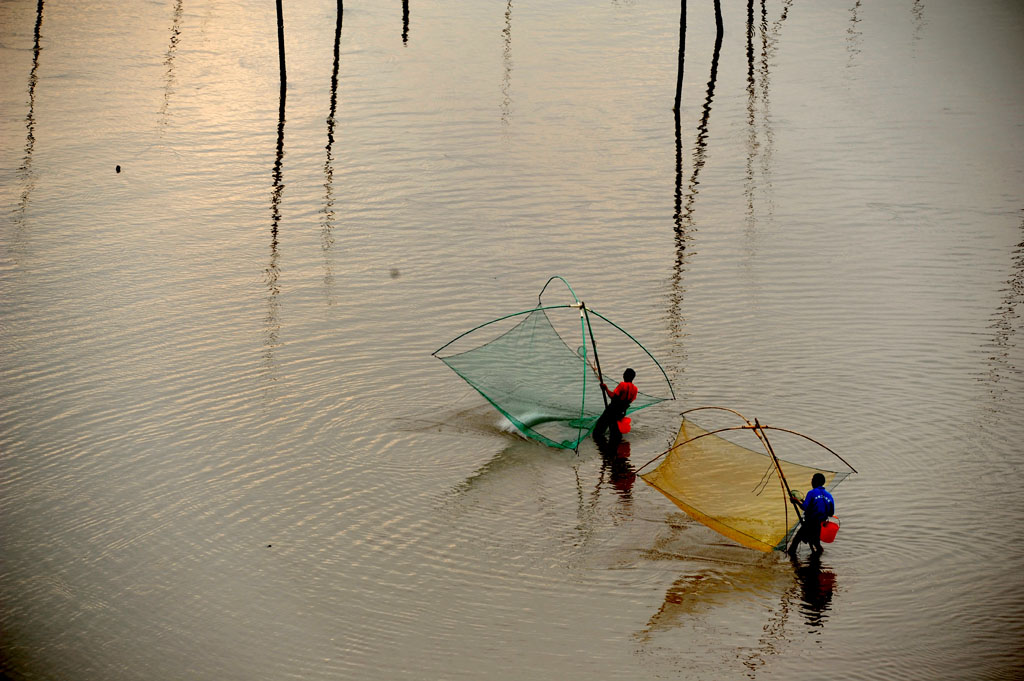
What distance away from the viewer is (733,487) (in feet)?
40.0

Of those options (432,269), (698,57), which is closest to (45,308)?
(432,269)

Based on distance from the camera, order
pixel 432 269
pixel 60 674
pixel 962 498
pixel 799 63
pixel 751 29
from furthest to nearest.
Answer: pixel 751 29 → pixel 799 63 → pixel 432 269 → pixel 962 498 → pixel 60 674

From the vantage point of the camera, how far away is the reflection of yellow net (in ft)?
38.6

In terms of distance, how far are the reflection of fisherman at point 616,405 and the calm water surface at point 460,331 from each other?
1.26ft

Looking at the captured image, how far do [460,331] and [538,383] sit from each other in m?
3.33

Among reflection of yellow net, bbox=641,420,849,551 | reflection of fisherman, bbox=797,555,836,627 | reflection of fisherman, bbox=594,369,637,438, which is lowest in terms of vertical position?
reflection of fisherman, bbox=797,555,836,627

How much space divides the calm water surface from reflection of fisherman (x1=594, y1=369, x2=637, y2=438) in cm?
38

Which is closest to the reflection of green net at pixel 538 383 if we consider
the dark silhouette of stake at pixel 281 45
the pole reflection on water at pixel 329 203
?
the pole reflection on water at pixel 329 203

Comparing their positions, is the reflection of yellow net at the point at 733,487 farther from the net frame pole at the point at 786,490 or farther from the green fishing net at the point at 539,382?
the green fishing net at the point at 539,382

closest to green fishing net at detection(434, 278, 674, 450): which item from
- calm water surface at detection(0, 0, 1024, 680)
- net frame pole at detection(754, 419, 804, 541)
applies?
calm water surface at detection(0, 0, 1024, 680)

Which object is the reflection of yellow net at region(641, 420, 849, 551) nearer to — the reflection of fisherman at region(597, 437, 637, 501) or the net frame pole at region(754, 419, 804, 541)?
the net frame pole at region(754, 419, 804, 541)

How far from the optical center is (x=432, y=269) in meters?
20.3

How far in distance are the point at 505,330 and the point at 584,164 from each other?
377 inches

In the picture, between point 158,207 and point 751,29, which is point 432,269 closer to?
point 158,207
